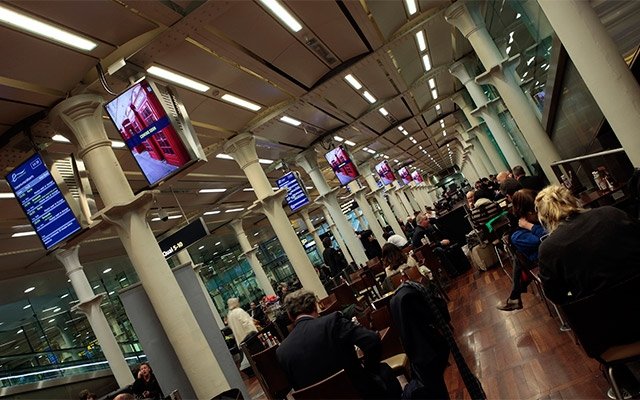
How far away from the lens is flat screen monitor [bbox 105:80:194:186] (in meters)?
5.04

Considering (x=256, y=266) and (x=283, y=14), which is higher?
(x=283, y=14)

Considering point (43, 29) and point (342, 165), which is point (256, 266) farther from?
point (43, 29)

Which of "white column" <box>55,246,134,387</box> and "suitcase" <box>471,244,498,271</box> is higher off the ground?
"white column" <box>55,246,134,387</box>

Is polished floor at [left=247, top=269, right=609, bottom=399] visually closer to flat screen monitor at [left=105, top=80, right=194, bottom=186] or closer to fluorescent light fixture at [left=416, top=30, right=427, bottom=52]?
flat screen monitor at [left=105, top=80, right=194, bottom=186]

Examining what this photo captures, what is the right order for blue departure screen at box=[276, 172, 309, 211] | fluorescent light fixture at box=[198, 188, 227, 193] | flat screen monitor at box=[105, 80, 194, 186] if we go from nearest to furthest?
flat screen monitor at box=[105, 80, 194, 186] → blue departure screen at box=[276, 172, 309, 211] → fluorescent light fixture at box=[198, 188, 227, 193]

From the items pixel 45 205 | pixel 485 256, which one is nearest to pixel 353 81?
pixel 485 256

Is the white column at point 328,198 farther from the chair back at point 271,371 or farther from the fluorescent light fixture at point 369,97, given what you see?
the chair back at point 271,371

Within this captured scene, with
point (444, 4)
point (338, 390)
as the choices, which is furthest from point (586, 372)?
point (444, 4)

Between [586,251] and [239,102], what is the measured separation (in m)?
7.23

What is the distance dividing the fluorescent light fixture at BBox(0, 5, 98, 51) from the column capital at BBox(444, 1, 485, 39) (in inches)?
A: 265

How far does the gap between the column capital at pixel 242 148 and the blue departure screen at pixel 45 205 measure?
4733mm

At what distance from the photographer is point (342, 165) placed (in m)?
13.6

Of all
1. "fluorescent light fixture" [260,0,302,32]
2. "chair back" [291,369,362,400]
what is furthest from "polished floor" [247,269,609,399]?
"fluorescent light fixture" [260,0,302,32]

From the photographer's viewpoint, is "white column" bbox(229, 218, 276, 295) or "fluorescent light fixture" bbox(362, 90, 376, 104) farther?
"white column" bbox(229, 218, 276, 295)
